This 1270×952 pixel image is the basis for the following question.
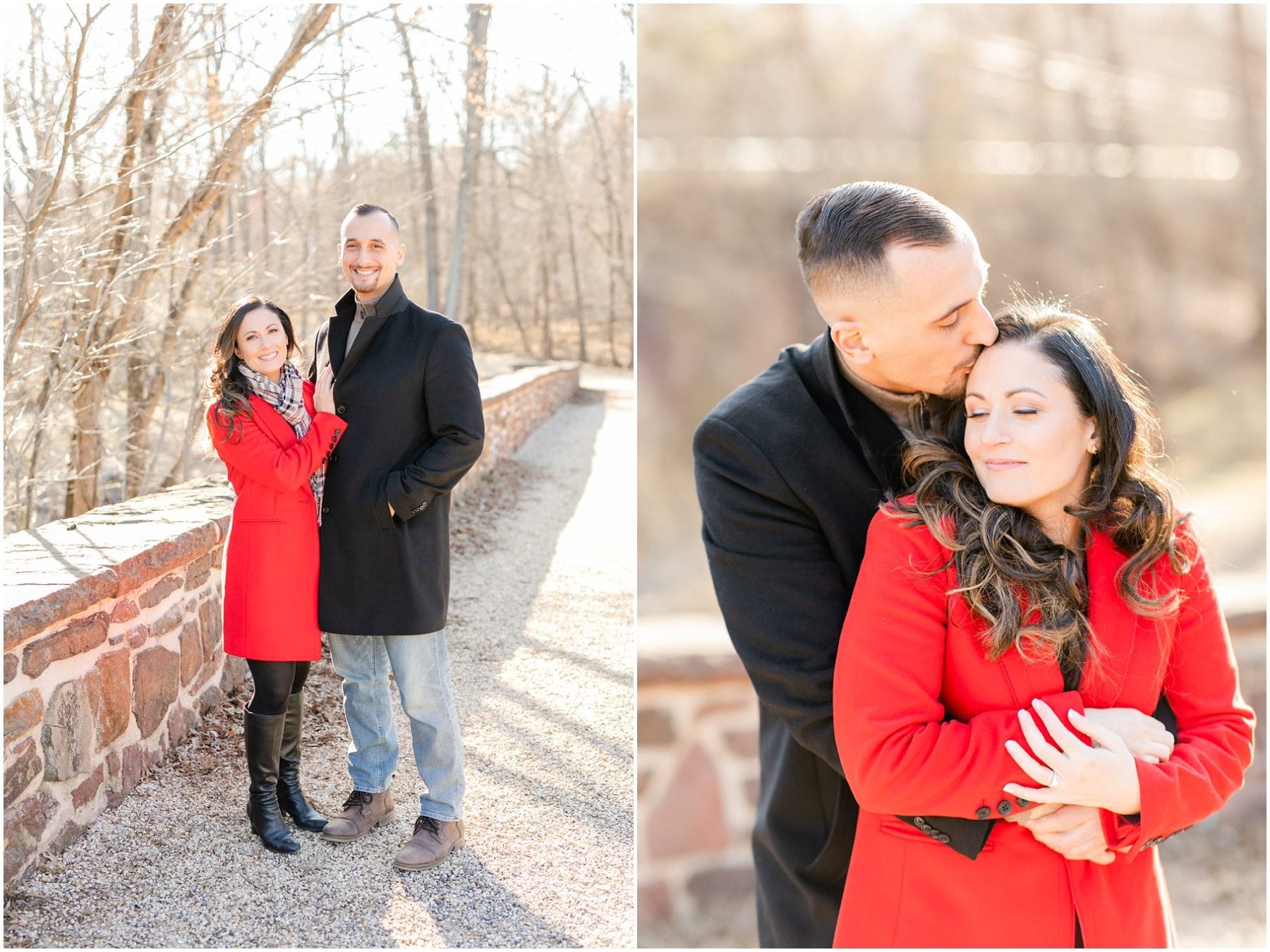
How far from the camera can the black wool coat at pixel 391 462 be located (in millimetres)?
2270

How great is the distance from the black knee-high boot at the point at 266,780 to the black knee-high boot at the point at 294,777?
54 millimetres

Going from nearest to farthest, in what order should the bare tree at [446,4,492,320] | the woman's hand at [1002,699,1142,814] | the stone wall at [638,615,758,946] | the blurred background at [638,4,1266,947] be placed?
the woman's hand at [1002,699,1142,814], the stone wall at [638,615,758,946], the bare tree at [446,4,492,320], the blurred background at [638,4,1266,947]

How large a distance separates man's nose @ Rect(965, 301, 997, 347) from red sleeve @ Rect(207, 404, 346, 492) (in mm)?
1352

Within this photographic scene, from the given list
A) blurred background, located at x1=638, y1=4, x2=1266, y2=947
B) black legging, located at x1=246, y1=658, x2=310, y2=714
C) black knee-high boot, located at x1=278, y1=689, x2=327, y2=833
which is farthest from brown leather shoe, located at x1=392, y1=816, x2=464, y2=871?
blurred background, located at x1=638, y1=4, x2=1266, y2=947

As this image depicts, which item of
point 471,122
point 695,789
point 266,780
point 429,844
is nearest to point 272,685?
point 266,780

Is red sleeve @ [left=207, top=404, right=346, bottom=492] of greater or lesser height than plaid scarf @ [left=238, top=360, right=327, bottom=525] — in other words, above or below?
below

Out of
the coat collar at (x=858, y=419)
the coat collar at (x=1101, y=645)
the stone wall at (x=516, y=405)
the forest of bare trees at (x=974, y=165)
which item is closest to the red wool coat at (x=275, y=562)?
the coat collar at (x=858, y=419)

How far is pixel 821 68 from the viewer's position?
848cm

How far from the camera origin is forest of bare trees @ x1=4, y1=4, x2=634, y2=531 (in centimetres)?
341

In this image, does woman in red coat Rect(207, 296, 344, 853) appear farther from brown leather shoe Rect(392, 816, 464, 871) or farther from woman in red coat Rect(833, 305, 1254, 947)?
woman in red coat Rect(833, 305, 1254, 947)

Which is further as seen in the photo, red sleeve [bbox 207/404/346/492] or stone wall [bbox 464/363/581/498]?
stone wall [bbox 464/363/581/498]

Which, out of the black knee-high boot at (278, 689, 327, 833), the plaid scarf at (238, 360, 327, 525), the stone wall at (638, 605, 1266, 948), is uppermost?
the plaid scarf at (238, 360, 327, 525)

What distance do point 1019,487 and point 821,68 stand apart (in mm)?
7881

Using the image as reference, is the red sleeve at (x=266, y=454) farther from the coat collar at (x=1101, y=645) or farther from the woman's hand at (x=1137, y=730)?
the woman's hand at (x=1137, y=730)
